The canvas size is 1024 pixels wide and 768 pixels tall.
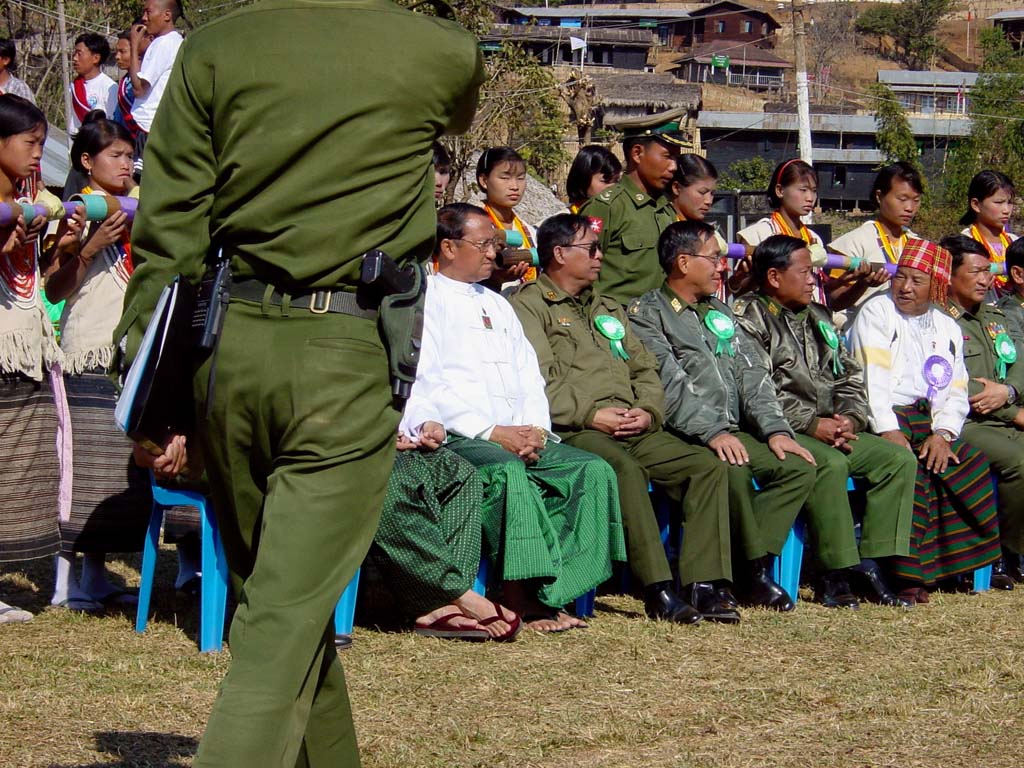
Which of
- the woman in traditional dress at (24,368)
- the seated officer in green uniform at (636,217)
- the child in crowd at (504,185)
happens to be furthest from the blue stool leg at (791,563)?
the woman in traditional dress at (24,368)

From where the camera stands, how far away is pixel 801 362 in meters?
6.70

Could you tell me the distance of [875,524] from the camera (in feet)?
21.3

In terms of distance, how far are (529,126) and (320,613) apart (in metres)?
19.5

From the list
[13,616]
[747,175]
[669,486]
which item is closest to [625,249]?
[669,486]

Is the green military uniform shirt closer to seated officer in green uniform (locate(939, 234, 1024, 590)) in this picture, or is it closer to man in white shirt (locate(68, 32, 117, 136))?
seated officer in green uniform (locate(939, 234, 1024, 590))

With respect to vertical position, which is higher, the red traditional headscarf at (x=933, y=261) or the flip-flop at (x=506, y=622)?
the red traditional headscarf at (x=933, y=261)

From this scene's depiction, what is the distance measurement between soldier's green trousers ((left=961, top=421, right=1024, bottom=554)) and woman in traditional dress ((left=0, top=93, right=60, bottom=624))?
4357mm

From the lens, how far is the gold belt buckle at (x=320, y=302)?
292cm

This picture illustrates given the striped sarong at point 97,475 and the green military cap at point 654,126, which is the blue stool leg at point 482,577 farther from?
the green military cap at point 654,126

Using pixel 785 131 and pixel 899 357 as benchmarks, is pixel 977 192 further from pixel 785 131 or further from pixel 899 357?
pixel 785 131

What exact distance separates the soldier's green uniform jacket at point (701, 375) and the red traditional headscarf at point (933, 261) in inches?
45.2

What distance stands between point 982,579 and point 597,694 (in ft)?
10.1

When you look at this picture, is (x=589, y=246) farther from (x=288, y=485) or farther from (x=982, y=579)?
(x=288, y=485)

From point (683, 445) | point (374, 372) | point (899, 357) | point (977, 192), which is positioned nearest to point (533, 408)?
point (683, 445)
